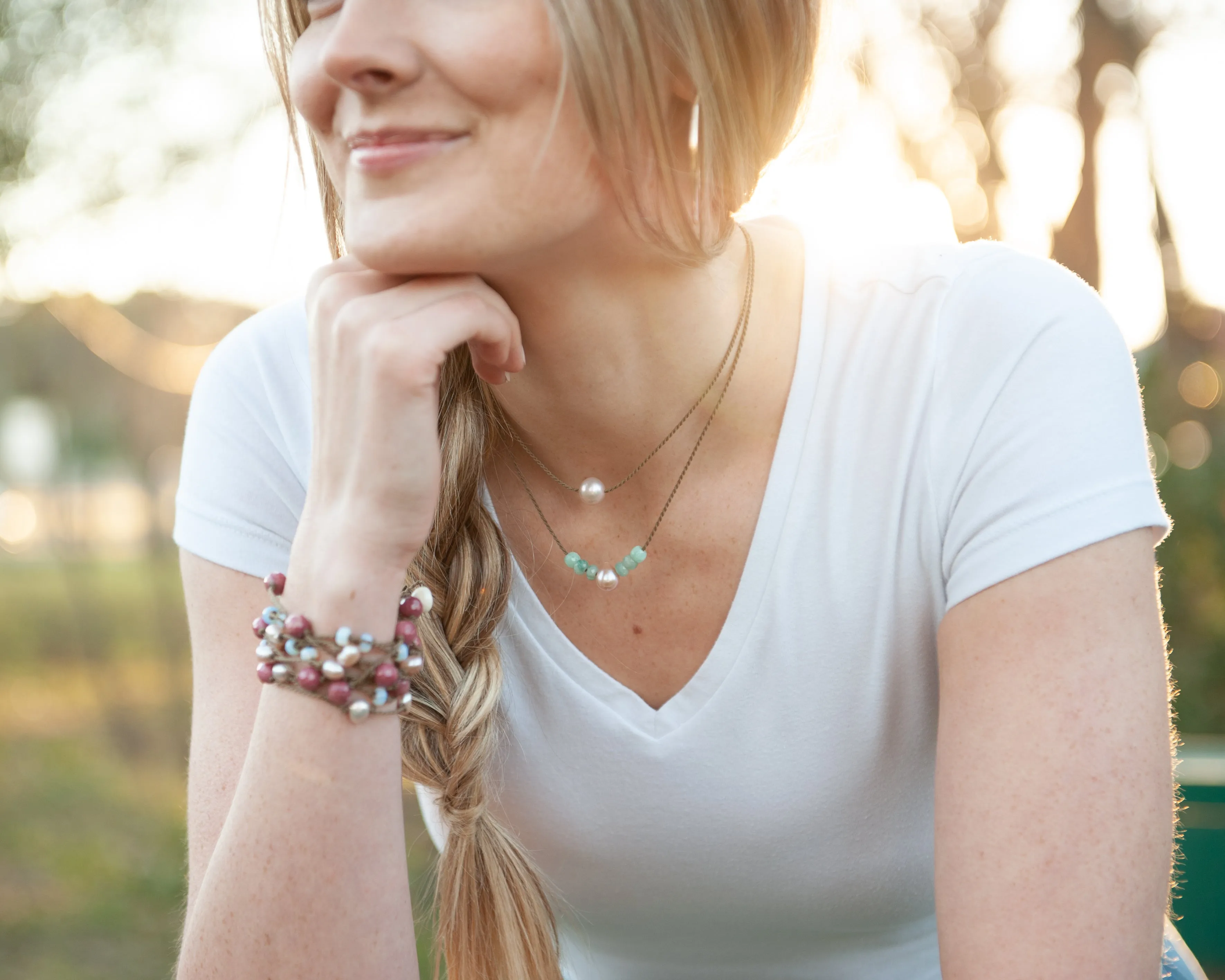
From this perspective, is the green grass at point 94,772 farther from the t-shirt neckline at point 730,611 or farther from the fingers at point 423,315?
the fingers at point 423,315

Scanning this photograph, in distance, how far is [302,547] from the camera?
1.63 meters

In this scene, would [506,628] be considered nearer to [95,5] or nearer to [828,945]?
[828,945]

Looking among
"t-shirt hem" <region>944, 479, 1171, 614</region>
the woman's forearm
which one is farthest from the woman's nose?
"t-shirt hem" <region>944, 479, 1171, 614</region>

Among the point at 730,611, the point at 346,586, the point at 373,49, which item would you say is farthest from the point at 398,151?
the point at 730,611

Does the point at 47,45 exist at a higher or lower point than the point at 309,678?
higher

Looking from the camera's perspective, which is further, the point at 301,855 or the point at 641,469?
the point at 641,469

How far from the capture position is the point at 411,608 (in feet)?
5.50

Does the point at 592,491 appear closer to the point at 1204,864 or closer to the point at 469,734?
the point at 469,734

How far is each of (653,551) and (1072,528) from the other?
2.18 ft

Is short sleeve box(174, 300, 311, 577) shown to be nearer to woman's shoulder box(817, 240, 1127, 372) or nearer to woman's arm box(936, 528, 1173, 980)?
woman's shoulder box(817, 240, 1127, 372)

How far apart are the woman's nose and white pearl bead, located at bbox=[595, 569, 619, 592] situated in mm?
Result: 803

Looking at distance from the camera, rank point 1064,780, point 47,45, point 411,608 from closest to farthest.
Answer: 1. point 1064,780
2. point 411,608
3. point 47,45

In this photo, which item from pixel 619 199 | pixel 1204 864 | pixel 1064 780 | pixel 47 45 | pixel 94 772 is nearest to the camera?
pixel 1064 780

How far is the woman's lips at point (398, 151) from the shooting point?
146cm
